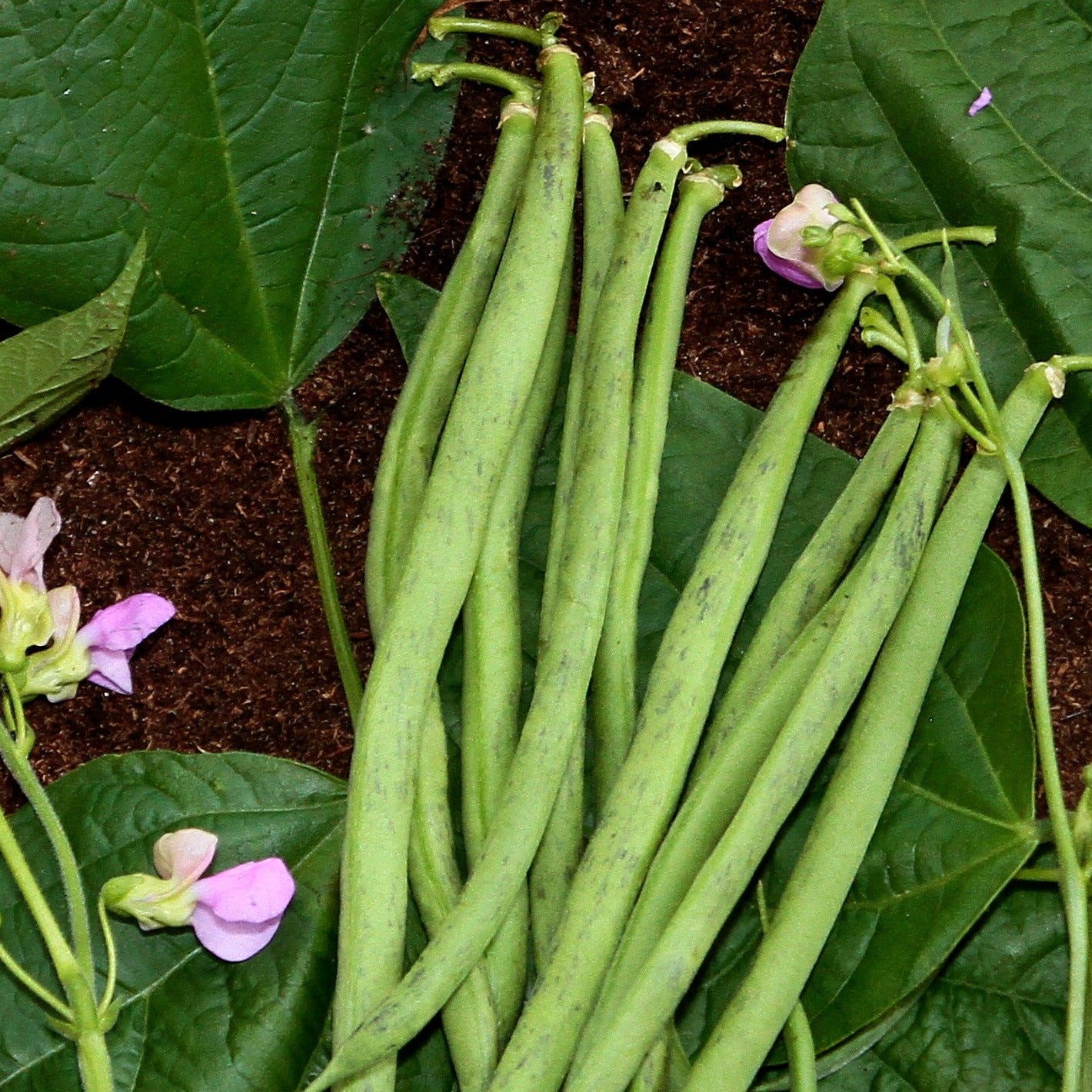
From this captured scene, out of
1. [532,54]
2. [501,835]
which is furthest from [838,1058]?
[532,54]

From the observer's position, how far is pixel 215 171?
1291 millimetres

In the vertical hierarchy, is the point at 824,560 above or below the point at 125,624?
above

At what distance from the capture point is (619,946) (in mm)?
1071

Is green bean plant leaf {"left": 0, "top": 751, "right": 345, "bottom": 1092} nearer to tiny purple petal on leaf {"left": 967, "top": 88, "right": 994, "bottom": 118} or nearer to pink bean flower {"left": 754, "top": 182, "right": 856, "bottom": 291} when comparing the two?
pink bean flower {"left": 754, "top": 182, "right": 856, "bottom": 291}

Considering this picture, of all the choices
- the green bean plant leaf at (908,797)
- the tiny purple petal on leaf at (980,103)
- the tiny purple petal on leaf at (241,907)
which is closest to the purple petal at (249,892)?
the tiny purple petal on leaf at (241,907)

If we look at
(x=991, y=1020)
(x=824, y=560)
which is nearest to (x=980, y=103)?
(x=824, y=560)

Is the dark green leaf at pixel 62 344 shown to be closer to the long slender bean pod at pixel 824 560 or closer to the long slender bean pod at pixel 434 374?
the long slender bean pod at pixel 434 374

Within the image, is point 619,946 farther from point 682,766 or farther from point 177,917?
point 177,917

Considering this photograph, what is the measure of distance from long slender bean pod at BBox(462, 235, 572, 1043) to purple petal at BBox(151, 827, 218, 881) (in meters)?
0.22

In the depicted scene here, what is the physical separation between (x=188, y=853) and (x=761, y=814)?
49cm

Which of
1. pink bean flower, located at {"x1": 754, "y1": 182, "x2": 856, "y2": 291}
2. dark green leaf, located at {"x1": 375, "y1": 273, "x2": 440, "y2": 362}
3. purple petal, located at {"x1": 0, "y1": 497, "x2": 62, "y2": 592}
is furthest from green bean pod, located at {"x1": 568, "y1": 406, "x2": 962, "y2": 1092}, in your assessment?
purple petal, located at {"x1": 0, "y1": 497, "x2": 62, "y2": 592}

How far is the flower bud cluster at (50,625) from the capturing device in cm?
119

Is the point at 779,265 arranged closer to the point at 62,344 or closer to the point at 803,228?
the point at 803,228

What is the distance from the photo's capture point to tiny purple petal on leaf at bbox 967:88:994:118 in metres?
1.25
